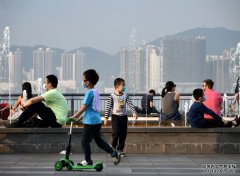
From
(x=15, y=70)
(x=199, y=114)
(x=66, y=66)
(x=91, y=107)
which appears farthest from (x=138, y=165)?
(x=66, y=66)

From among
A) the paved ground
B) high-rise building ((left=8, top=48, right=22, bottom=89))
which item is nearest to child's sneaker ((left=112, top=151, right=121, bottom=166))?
the paved ground

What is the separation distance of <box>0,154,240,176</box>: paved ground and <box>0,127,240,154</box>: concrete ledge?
1.48 ft

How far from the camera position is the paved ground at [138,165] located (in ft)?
52.8

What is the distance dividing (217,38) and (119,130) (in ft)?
512

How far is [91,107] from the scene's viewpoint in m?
16.6

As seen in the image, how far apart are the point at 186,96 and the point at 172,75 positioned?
111m

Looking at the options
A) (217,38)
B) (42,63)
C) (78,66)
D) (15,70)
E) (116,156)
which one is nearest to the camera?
(116,156)

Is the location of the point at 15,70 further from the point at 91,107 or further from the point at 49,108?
the point at 91,107

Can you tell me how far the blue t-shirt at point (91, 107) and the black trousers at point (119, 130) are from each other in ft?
8.35

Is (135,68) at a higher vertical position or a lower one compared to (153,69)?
higher

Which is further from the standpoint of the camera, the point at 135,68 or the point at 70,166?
the point at 135,68

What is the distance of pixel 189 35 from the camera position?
17938 centimetres

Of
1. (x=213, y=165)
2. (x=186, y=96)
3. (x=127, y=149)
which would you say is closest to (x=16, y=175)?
(x=213, y=165)

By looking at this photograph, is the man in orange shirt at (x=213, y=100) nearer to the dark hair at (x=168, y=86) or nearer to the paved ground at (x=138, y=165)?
the paved ground at (x=138, y=165)
